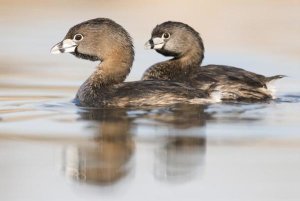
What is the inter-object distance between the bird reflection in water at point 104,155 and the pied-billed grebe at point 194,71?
1.90 m

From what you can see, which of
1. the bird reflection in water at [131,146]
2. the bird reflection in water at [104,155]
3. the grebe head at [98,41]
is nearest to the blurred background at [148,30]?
the grebe head at [98,41]

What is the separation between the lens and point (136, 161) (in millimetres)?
8992

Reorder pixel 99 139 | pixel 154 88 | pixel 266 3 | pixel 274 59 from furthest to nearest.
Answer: pixel 266 3
pixel 274 59
pixel 154 88
pixel 99 139

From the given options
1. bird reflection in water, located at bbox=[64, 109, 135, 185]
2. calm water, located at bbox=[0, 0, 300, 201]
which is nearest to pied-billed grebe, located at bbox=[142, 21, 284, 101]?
calm water, located at bbox=[0, 0, 300, 201]

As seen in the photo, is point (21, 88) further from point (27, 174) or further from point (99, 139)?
point (27, 174)

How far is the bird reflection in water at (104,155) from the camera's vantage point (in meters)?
8.48

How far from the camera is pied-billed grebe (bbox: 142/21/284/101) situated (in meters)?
12.8

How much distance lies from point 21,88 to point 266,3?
11.9 metres

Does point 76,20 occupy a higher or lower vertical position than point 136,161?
higher

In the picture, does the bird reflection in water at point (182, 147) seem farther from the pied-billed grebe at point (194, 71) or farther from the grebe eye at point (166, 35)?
the grebe eye at point (166, 35)

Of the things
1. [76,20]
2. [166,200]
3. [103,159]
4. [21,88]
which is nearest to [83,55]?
[21,88]

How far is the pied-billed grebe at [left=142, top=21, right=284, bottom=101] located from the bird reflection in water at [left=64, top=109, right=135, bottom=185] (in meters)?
1.90

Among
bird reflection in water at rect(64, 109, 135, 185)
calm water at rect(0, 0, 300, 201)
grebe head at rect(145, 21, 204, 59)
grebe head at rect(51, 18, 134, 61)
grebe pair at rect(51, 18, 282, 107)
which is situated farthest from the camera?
grebe head at rect(145, 21, 204, 59)

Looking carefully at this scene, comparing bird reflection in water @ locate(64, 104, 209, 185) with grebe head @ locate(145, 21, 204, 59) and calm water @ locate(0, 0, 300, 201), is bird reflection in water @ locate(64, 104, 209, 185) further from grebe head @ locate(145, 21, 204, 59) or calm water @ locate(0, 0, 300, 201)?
grebe head @ locate(145, 21, 204, 59)
